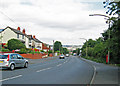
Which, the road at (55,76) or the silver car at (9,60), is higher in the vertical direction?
the silver car at (9,60)

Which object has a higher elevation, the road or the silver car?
the silver car

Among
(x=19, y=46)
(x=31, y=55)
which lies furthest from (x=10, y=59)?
(x=19, y=46)

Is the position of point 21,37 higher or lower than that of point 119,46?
higher

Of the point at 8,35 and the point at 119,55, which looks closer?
the point at 119,55

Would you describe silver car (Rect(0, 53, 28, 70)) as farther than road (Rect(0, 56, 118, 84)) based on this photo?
Yes

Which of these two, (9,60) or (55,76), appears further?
(9,60)

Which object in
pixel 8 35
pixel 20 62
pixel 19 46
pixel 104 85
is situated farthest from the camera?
pixel 8 35

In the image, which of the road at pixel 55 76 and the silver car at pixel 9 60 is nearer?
the road at pixel 55 76

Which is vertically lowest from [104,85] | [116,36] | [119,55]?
[104,85]

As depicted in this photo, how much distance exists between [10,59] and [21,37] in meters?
51.8

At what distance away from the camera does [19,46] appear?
5159cm

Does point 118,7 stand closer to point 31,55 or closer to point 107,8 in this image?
point 107,8

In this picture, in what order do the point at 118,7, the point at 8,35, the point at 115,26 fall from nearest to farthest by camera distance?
1. the point at 118,7
2. the point at 115,26
3. the point at 8,35

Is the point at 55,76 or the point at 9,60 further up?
the point at 9,60
